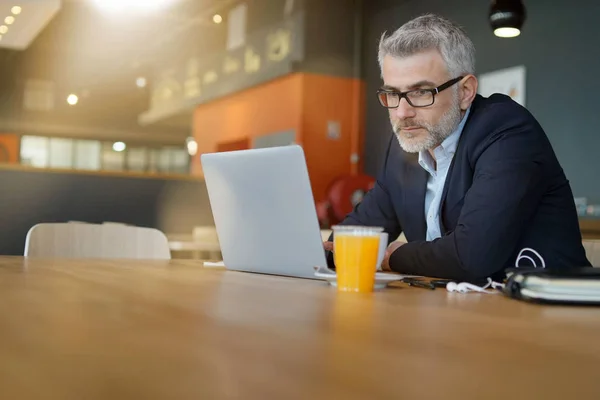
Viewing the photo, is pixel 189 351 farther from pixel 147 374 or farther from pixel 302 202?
pixel 302 202

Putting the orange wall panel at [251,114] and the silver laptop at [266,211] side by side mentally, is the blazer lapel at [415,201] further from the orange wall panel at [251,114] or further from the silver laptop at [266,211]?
the orange wall panel at [251,114]

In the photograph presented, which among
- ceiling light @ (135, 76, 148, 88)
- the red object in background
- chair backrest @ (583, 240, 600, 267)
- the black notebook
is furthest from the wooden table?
ceiling light @ (135, 76, 148, 88)

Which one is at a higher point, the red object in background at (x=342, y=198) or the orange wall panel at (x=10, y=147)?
the orange wall panel at (x=10, y=147)

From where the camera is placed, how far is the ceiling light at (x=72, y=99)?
8.97 meters

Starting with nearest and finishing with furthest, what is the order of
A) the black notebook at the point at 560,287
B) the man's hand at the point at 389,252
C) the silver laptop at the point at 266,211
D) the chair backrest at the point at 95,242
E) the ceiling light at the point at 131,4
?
the black notebook at the point at 560,287 < the silver laptop at the point at 266,211 < the man's hand at the point at 389,252 < the chair backrest at the point at 95,242 < the ceiling light at the point at 131,4

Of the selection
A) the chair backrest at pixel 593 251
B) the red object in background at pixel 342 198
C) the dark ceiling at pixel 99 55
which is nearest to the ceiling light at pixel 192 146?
the dark ceiling at pixel 99 55

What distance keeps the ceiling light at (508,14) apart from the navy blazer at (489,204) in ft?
7.62

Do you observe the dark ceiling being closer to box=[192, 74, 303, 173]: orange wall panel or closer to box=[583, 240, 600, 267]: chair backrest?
box=[192, 74, 303, 173]: orange wall panel

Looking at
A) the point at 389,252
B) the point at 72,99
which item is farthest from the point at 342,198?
the point at 389,252

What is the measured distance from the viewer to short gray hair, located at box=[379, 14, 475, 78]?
1.95 m

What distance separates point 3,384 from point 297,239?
3.17 ft

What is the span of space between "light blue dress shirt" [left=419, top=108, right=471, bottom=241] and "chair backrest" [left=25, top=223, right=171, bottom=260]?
747 mm

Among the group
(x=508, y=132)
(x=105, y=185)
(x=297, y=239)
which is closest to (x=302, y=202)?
(x=297, y=239)

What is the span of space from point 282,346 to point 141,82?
8748 millimetres
